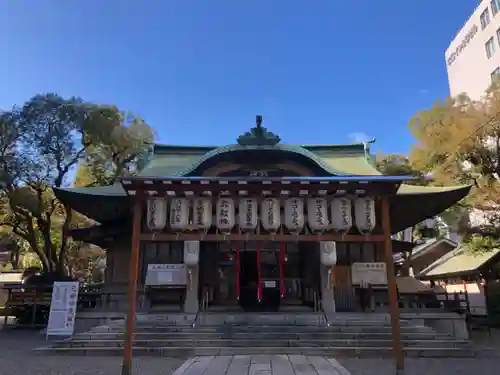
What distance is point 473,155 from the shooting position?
17.3m

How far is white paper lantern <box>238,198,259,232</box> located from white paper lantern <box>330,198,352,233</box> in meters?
1.69

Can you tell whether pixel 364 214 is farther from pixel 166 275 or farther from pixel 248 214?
pixel 166 275

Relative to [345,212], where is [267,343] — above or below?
below

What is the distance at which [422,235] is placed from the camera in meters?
27.0

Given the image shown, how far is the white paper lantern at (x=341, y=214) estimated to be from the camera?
333 inches

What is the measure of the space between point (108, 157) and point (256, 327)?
16312 mm

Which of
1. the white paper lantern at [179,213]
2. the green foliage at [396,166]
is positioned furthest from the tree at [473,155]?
the white paper lantern at [179,213]

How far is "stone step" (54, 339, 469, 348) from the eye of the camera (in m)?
10.9

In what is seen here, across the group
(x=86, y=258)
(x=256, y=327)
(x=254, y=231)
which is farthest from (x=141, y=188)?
(x=86, y=258)

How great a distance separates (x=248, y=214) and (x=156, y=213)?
6.61ft

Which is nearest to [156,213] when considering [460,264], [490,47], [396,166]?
[396,166]

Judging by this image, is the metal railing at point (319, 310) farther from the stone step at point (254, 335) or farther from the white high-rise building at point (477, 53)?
the white high-rise building at point (477, 53)

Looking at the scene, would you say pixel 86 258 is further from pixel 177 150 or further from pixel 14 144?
pixel 177 150

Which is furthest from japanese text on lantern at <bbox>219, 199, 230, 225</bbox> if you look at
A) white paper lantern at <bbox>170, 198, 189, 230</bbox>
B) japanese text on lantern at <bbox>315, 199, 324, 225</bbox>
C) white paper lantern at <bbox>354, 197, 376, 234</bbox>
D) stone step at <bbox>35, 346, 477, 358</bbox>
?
stone step at <bbox>35, 346, 477, 358</bbox>
